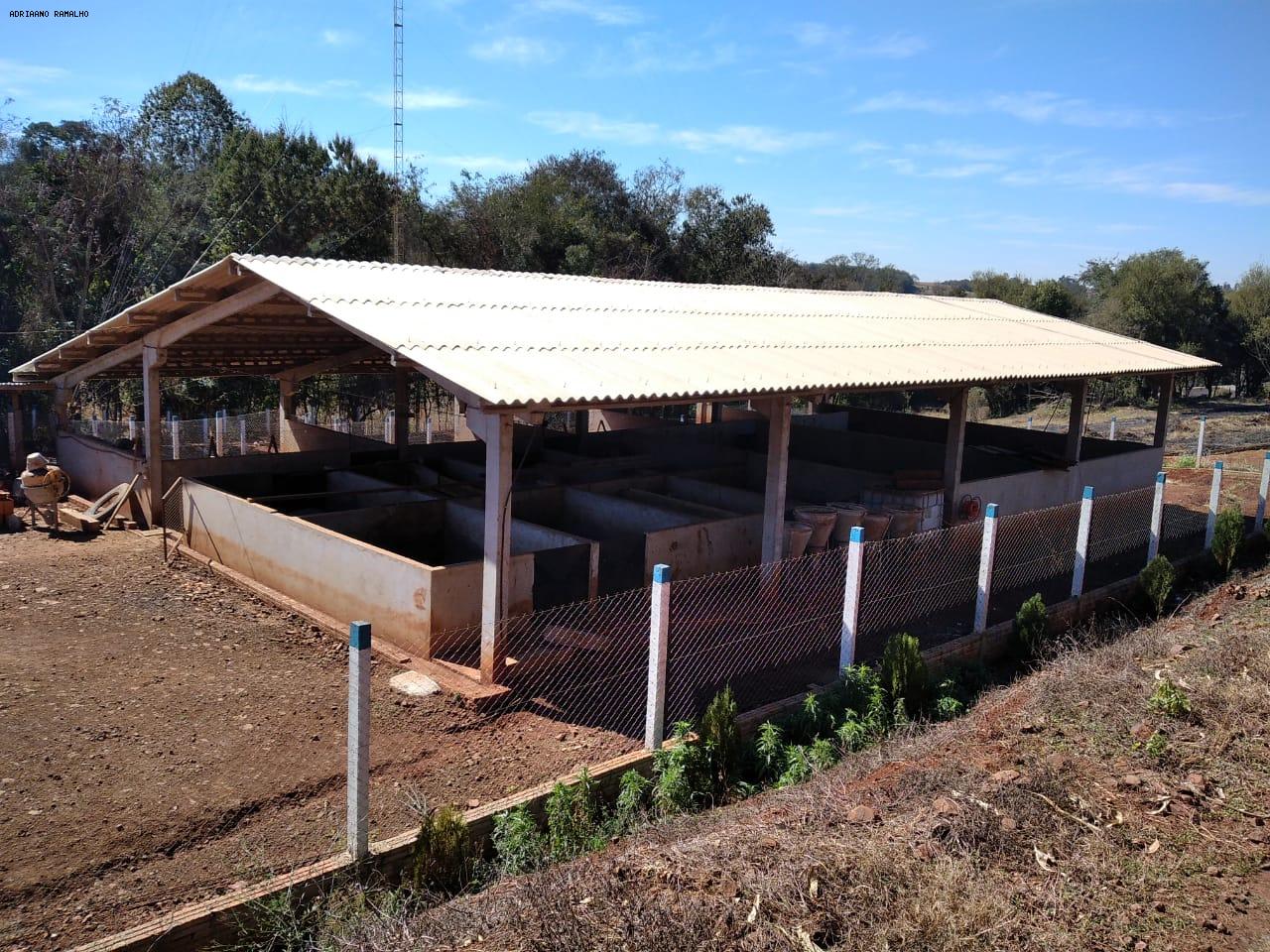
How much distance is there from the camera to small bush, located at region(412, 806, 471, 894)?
4.78 metres

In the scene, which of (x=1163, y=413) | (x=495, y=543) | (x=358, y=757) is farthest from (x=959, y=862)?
(x=1163, y=413)

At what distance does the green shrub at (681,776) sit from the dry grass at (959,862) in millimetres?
274

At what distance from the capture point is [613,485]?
1203cm

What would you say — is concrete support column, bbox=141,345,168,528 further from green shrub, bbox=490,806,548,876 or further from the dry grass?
the dry grass

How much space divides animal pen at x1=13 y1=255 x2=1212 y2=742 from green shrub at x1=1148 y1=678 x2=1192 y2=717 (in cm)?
219

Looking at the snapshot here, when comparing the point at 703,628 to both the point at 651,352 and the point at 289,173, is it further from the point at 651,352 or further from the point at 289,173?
the point at 289,173

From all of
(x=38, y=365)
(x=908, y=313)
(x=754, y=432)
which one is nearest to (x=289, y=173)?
(x=38, y=365)

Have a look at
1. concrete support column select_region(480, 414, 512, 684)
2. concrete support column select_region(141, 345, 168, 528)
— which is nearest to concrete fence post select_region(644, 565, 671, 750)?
concrete support column select_region(480, 414, 512, 684)

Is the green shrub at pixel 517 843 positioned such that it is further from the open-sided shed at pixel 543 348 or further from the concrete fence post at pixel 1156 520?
the concrete fence post at pixel 1156 520

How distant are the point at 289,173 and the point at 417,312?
1955cm

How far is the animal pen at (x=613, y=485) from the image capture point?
7.79 meters

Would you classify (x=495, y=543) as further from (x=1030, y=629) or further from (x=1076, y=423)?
(x=1076, y=423)

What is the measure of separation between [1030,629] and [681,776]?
471 centimetres

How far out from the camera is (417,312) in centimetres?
914
